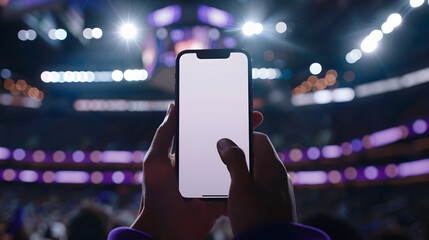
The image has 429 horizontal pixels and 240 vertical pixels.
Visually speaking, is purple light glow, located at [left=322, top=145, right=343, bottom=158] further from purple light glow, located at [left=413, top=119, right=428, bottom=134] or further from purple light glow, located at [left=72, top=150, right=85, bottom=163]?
purple light glow, located at [left=72, top=150, right=85, bottom=163]

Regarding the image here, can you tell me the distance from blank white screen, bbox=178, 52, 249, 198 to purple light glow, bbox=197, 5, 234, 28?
13.3 meters

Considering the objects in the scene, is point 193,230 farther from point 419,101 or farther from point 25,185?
point 25,185

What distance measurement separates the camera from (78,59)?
22922mm

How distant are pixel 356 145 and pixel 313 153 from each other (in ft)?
11.5

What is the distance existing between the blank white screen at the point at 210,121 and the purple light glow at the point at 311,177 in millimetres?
22224

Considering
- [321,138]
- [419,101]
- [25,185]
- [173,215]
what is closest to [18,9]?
[173,215]

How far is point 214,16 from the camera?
14.4 metres

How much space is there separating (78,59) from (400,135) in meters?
20.3


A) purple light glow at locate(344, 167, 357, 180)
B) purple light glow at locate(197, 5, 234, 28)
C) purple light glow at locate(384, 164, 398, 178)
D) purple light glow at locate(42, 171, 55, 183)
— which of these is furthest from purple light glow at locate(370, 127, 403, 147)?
purple light glow at locate(42, 171, 55, 183)

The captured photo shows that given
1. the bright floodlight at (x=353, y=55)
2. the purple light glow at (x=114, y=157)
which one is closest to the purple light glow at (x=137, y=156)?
the purple light glow at (x=114, y=157)

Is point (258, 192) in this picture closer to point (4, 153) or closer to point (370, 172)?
point (370, 172)

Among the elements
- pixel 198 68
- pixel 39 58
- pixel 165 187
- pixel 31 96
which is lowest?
pixel 165 187

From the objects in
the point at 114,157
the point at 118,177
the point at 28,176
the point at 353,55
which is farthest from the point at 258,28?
the point at 28,176

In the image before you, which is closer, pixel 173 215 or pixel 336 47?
pixel 173 215
